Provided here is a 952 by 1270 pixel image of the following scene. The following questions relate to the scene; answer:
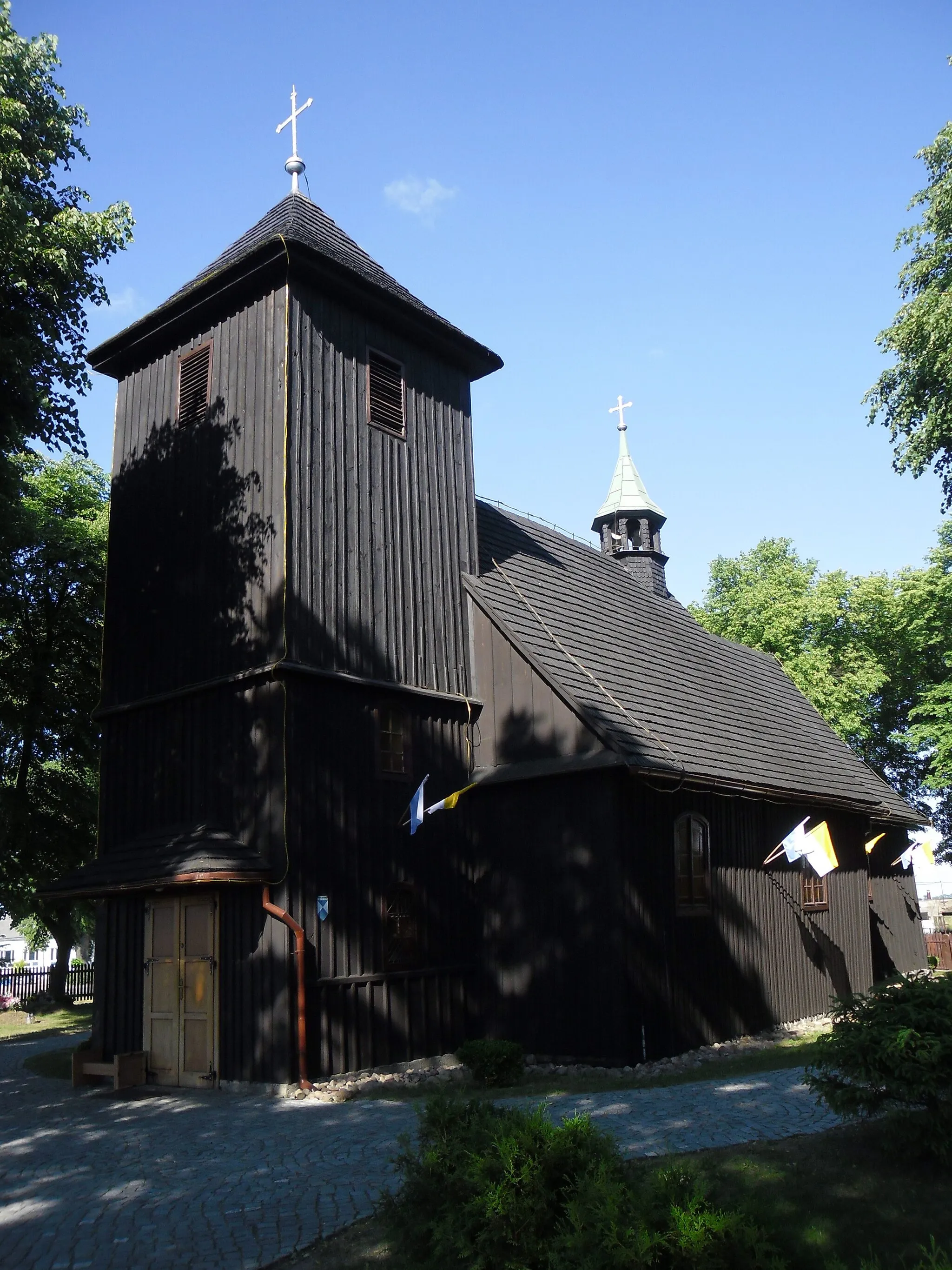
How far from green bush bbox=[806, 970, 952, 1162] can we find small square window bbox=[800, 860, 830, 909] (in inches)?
447

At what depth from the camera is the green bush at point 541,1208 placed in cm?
518

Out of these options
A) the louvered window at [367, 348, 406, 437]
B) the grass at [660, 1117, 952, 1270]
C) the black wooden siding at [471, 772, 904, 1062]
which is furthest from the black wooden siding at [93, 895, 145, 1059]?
the grass at [660, 1117, 952, 1270]

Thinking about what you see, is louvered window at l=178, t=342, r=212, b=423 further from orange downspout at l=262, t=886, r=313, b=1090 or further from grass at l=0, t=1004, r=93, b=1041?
grass at l=0, t=1004, r=93, b=1041

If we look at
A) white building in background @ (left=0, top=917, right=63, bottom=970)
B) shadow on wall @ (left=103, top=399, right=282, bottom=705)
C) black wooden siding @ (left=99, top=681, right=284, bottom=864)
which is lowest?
white building in background @ (left=0, top=917, right=63, bottom=970)

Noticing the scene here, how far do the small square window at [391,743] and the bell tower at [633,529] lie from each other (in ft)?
42.5

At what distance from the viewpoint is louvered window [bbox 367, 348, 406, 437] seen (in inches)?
642

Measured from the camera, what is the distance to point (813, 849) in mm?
16891

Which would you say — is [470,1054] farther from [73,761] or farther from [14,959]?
[14,959]

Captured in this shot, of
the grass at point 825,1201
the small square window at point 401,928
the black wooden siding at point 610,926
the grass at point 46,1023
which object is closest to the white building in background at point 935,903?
the black wooden siding at point 610,926

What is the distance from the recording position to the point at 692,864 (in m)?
15.9

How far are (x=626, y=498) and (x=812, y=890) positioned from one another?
40.8 ft

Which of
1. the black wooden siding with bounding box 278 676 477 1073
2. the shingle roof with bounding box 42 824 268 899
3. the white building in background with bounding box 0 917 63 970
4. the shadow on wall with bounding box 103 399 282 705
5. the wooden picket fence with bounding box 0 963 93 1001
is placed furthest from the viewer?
the white building in background with bounding box 0 917 63 970

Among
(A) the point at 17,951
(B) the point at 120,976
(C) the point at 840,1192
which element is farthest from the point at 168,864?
(A) the point at 17,951

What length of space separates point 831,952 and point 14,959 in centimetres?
7818
